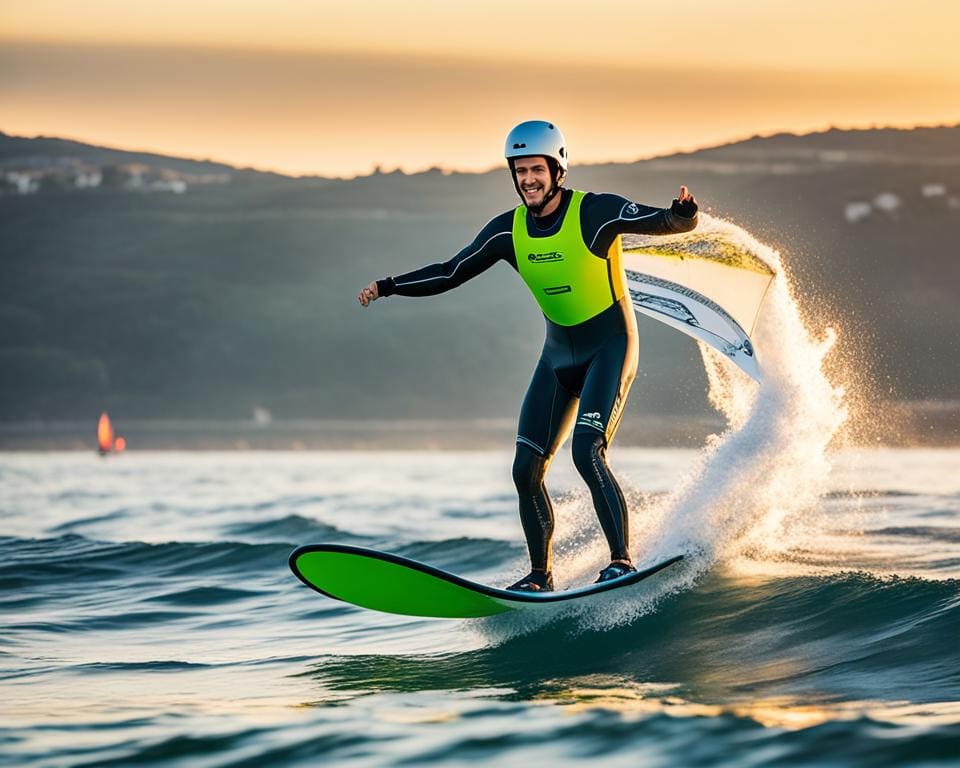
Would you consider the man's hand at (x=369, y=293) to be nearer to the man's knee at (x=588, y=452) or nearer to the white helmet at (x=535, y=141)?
the white helmet at (x=535, y=141)

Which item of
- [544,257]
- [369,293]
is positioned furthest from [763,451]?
[369,293]

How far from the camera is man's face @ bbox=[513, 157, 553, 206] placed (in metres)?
8.34

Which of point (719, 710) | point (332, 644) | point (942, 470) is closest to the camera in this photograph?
point (719, 710)

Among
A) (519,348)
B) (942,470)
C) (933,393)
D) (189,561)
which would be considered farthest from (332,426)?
(189,561)

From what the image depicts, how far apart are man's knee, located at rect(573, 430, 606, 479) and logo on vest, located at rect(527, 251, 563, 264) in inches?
39.9

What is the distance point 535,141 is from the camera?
8.26m

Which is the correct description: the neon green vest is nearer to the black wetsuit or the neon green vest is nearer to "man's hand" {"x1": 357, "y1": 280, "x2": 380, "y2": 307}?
the black wetsuit

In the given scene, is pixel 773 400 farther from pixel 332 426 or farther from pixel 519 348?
pixel 519 348

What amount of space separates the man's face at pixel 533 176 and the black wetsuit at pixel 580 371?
16 cm

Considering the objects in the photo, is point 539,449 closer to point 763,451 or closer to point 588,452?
point 588,452

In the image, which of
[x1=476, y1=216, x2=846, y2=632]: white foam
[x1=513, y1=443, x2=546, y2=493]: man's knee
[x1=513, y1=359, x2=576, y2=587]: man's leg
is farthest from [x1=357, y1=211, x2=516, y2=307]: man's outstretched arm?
[x1=476, y1=216, x2=846, y2=632]: white foam

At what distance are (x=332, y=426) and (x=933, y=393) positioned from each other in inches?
2991

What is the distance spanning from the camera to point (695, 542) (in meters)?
9.50

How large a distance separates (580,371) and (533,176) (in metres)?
1.17
